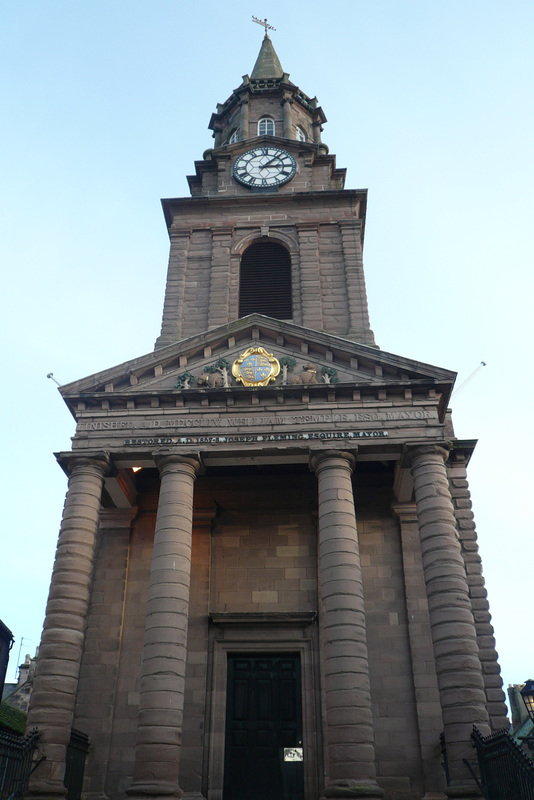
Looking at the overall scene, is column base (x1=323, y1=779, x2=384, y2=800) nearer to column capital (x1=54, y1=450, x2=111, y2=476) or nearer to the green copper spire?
column capital (x1=54, y1=450, x2=111, y2=476)

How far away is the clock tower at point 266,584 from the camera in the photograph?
1630cm

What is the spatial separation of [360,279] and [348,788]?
61.4 ft

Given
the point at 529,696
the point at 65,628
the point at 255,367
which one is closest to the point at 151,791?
the point at 65,628

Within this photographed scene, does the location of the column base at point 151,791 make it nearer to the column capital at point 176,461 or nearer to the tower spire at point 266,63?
the column capital at point 176,461

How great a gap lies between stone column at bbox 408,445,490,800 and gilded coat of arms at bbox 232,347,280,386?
4648 mm

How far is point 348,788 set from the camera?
14.7m

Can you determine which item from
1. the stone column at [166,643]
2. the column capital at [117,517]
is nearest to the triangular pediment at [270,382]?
the stone column at [166,643]

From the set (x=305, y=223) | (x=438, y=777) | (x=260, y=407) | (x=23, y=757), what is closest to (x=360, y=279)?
(x=305, y=223)

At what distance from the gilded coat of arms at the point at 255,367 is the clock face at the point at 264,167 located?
43.2 ft

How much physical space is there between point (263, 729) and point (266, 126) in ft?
91.7

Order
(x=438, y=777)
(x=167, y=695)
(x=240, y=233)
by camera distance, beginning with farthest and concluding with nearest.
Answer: (x=240, y=233), (x=438, y=777), (x=167, y=695)

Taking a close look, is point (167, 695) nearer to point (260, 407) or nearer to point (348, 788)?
point (348, 788)

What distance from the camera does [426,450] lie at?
19.2m

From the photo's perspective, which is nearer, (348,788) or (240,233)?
(348,788)
